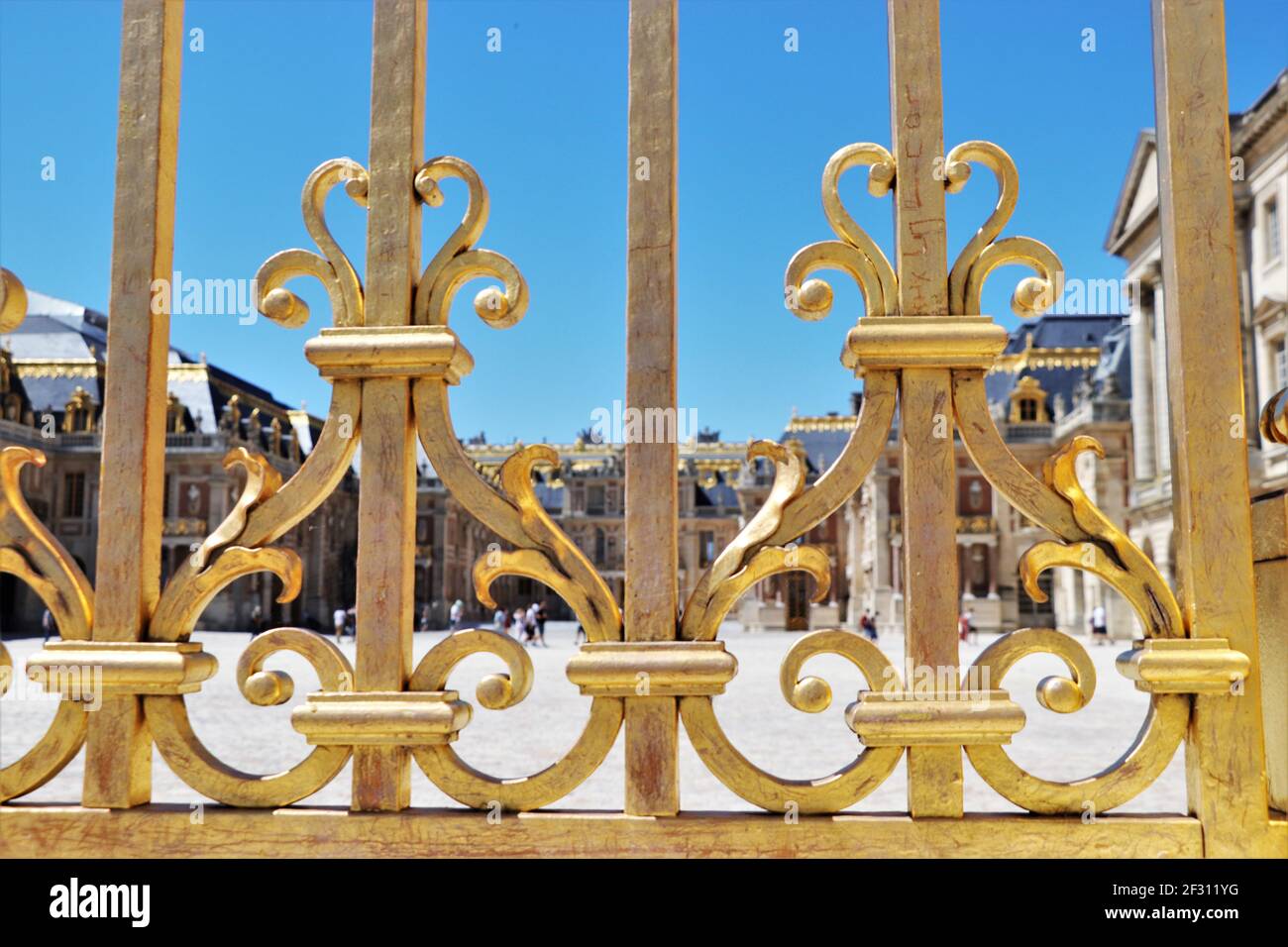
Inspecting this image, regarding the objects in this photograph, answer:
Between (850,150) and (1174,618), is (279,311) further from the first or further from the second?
(1174,618)

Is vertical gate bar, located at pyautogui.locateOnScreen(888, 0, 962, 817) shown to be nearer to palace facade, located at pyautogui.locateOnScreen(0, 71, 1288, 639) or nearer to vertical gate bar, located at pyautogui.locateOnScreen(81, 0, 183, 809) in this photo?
vertical gate bar, located at pyautogui.locateOnScreen(81, 0, 183, 809)

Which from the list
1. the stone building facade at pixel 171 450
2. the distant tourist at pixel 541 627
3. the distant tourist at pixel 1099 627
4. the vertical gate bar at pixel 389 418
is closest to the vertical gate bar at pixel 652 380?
the vertical gate bar at pixel 389 418

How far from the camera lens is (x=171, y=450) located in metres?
45.8

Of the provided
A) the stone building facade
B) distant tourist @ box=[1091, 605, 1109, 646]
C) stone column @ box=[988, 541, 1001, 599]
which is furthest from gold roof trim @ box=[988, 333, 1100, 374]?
the stone building facade

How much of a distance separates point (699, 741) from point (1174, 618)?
922 mm

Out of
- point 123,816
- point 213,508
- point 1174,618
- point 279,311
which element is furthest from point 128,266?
point 213,508

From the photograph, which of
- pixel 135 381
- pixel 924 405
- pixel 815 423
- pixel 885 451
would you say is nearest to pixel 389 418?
pixel 135 381

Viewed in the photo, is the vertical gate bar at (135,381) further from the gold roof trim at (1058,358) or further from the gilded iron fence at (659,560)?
the gold roof trim at (1058,358)

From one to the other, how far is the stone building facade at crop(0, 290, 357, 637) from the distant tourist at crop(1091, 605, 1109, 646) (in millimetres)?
23453

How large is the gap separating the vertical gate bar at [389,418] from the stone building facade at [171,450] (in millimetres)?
25114

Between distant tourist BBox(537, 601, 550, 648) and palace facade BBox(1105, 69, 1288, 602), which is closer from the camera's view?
palace facade BBox(1105, 69, 1288, 602)

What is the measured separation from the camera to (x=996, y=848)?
76.7 inches

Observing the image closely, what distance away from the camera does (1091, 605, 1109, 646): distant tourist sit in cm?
3478

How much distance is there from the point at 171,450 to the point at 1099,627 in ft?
122
